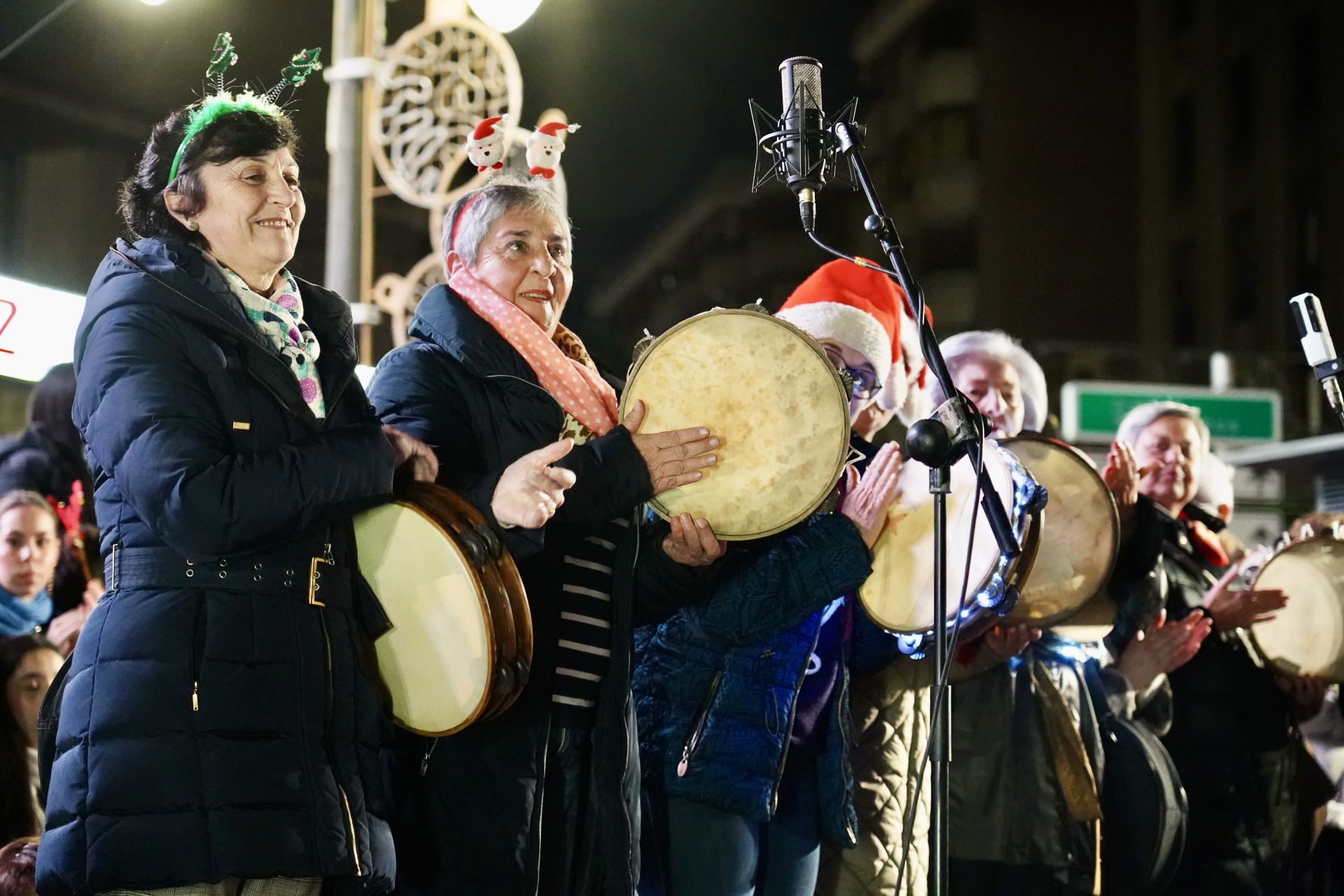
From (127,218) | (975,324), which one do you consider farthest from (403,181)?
(975,324)

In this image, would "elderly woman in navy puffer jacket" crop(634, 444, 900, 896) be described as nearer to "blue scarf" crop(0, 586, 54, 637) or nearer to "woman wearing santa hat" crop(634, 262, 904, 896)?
"woman wearing santa hat" crop(634, 262, 904, 896)

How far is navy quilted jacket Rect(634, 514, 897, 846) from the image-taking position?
125 inches

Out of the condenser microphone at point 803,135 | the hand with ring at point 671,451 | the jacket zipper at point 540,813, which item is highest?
the condenser microphone at point 803,135

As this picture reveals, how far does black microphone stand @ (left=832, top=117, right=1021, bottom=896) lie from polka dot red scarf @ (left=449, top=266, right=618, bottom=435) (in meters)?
0.66

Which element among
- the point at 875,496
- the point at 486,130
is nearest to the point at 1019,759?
the point at 875,496

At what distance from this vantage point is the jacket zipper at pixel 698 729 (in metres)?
3.18

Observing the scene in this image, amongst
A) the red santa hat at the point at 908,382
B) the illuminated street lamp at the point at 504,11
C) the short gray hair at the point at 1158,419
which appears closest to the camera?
the red santa hat at the point at 908,382

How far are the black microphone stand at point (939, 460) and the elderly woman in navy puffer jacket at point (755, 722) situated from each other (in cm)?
40

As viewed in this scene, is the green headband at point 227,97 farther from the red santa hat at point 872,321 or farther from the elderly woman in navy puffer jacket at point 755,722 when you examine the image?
the red santa hat at point 872,321

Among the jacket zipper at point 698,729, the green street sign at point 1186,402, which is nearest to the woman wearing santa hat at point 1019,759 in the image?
the jacket zipper at point 698,729

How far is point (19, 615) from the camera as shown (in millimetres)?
4043

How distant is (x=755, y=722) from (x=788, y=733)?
0.31 ft

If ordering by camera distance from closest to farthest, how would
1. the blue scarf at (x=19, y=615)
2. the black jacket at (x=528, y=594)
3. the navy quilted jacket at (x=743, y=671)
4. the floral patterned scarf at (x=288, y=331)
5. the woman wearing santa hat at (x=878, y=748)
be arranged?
the floral patterned scarf at (x=288, y=331) → the black jacket at (x=528, y=594) → the navy quilted jacket at (x=743, y=671) → the woman wearing santa hat at (x=878, y=748) → the blue scarf at (x=19, y=615)

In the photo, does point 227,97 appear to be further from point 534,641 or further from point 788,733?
point 788,733
